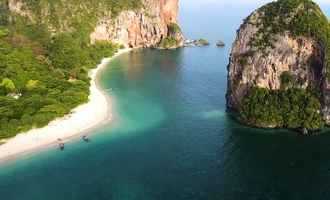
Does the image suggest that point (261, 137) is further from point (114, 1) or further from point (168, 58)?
point (114, 1)

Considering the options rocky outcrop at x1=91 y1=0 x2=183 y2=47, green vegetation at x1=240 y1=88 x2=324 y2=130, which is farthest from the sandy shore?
rocky outcrop at x1=91 y1=0 x2=183 y2=47

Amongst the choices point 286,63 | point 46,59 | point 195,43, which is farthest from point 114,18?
point 286,63

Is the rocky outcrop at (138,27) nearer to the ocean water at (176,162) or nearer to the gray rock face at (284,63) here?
the ocean water at (176,162)

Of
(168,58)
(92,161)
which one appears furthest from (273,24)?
(168,58)

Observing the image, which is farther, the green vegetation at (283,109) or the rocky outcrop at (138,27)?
the rocky outcrop at (138,27)

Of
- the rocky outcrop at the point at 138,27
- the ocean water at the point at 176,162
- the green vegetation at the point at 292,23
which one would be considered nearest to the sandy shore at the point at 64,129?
the ocean water at the point at 176,162

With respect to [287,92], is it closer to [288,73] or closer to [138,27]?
[288,73]

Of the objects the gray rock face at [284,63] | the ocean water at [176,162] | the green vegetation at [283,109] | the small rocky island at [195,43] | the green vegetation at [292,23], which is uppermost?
the green vegetation at [292,23]

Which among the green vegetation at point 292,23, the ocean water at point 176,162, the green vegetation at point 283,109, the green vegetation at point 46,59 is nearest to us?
the ocean water at point 176,162
